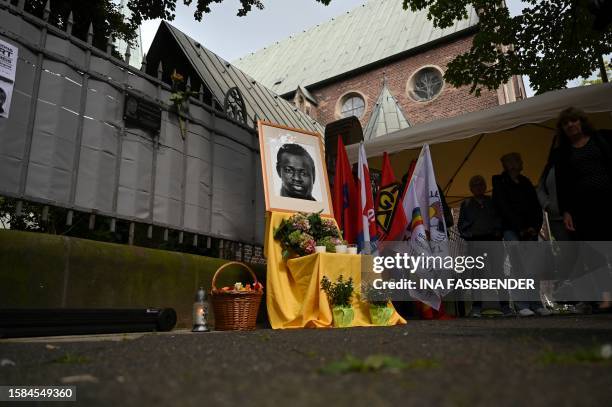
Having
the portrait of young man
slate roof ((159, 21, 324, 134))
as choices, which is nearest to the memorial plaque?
the portrait of young man

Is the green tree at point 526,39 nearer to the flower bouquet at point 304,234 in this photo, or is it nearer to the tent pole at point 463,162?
the tent pole at point 463,162

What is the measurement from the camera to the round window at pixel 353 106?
2355 cm

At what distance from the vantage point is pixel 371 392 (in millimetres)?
1133

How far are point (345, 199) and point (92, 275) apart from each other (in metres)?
3.41

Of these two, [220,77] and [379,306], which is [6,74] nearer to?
[379,306]

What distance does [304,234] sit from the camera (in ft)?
16.2

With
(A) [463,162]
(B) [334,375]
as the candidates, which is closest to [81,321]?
(B) [334,375]

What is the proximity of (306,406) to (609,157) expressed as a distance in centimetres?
397

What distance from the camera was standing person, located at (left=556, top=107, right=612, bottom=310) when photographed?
3779 millimetres

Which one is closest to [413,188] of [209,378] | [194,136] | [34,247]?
[194,136]

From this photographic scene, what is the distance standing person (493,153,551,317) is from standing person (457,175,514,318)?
0.21m

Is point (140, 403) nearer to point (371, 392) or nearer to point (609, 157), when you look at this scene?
point (371, 392)

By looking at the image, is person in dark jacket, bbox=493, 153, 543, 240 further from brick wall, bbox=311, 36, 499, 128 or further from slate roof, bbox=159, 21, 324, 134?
brick wall, bbox=311, 36, 499, 128

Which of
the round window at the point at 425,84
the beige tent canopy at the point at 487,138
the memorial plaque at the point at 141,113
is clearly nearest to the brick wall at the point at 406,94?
the round window at the point at 425,84
